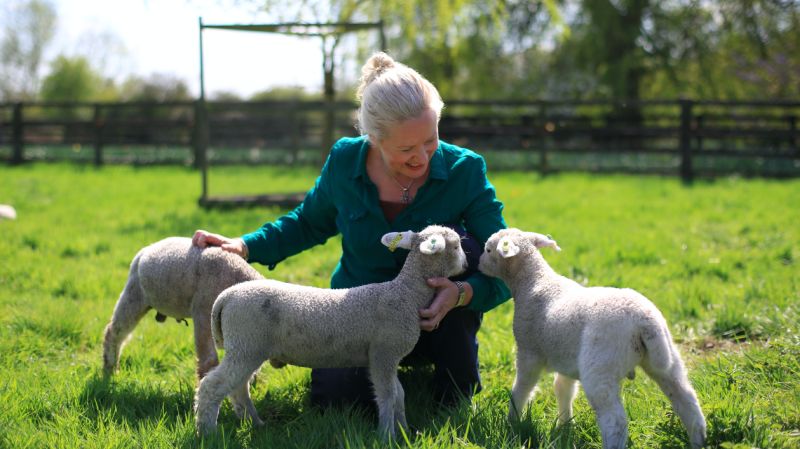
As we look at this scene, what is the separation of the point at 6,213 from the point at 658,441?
7588 millimetres

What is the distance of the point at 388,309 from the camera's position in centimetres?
295

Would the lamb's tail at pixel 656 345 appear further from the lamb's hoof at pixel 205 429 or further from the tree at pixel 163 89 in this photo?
the tree at pixel 163 89

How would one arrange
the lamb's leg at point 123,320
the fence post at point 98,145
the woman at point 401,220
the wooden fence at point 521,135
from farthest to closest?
the fence post at point 98,145
the wooden fence at point 521,135
the lamb's leg at point 123,320
the woman at point 401,220

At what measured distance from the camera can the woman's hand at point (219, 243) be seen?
3473 millimetres

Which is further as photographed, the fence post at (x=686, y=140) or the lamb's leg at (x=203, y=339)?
the fence post at (x=686, y=140)

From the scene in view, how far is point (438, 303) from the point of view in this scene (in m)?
3.02

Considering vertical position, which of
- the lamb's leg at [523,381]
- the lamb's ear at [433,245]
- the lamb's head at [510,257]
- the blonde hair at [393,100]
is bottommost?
the lamb's leg at [523,381]

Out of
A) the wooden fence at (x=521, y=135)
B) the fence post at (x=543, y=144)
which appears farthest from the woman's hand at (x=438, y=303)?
the fence post at (x=543, y=144)

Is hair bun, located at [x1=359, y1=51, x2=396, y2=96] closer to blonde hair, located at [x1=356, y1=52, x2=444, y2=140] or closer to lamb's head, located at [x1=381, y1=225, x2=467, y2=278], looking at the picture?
blonde hair, located at [x1=356, y1=52, x2=444, y2=140]

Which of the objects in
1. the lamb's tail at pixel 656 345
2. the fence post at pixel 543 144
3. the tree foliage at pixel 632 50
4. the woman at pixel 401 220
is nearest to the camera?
the lamb's tail at pixel 656 345

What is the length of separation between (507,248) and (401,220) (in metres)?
0.62

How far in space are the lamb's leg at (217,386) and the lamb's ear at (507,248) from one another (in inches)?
44.4

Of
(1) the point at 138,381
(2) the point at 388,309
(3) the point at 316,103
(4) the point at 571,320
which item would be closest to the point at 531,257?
(4) the point at 571,320

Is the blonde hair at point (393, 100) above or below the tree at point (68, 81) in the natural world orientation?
below
